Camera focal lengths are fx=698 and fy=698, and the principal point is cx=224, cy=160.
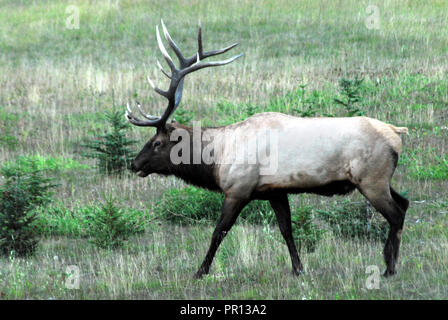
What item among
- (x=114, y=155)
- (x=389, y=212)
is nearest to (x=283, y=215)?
(x=389, y=212)

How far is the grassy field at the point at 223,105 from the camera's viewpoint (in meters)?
7.52

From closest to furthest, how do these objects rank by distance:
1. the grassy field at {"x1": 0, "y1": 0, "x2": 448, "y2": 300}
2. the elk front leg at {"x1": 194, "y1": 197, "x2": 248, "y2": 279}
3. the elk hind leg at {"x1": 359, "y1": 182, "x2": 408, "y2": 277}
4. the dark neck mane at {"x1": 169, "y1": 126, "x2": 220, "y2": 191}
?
the elk hind leg at {"x1": 359, "y1": 182, "x2": 408, "y2": 277} < the grassy field at {"x1": 0, "y1": 0, "x2": 448, "y2": 300} < the elk front leg at {"x1": 194, "y1": 197, "x2": 248, "y2": 279} < the dark neck mane at {"x1": 169, "y1": 126, "x2": 220, "y2": 191}

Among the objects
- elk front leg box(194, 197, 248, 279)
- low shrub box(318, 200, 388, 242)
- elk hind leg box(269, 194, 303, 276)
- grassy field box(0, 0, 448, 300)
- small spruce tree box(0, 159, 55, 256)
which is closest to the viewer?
grassy field box(0, 0, 448, 300)

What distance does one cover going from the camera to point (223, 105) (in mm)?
15805

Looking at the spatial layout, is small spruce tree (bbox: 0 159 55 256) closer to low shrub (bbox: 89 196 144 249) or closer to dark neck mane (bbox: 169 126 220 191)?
low shrub (bbox: 89 196 144 249)

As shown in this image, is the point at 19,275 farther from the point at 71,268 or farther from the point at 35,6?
the point at 35,6

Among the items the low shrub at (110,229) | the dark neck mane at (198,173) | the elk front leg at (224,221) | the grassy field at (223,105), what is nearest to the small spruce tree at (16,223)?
the grassy field at (223,105)

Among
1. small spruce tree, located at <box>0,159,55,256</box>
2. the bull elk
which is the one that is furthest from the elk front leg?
small spruce tree, located at <box>0,159,55,256</box>

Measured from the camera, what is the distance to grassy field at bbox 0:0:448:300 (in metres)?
7.52

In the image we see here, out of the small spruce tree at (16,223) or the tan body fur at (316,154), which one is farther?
the small spruce tree at (16,223)

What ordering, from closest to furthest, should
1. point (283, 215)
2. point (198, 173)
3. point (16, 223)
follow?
point (283, 215), point (198, 173), point (16, 223)

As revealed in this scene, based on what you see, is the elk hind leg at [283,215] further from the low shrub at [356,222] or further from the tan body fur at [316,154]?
the low shrub at [356,222]

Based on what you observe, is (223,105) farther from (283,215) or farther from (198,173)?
(283,215)

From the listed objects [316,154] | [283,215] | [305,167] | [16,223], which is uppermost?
[316,154]
